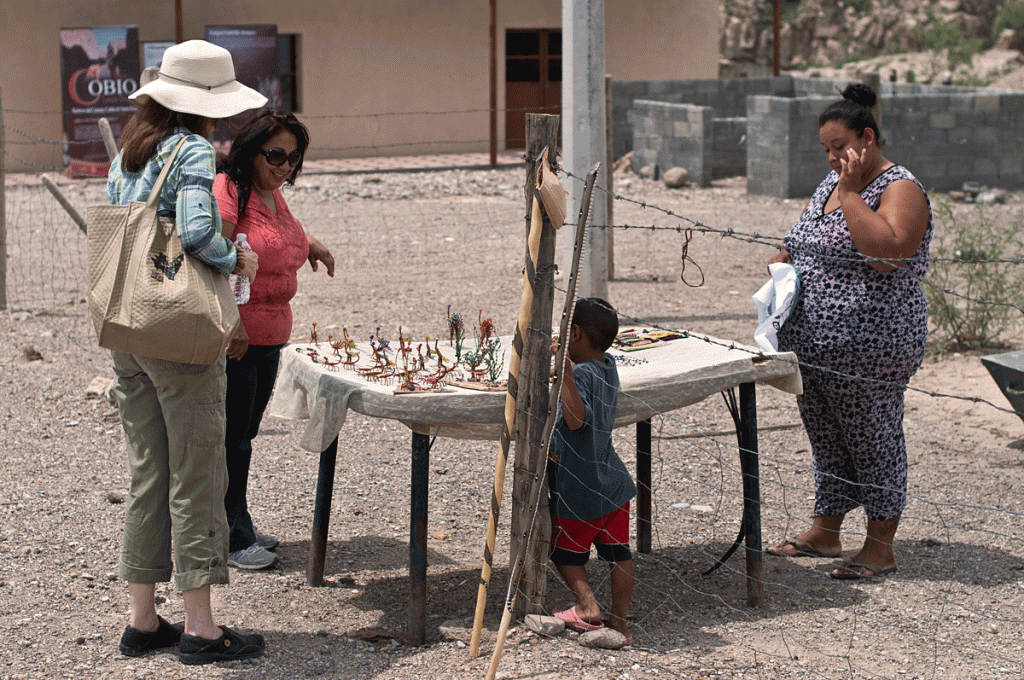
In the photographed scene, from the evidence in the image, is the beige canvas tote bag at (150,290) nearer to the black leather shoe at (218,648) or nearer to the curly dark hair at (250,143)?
the curly dark hair at (250,143)

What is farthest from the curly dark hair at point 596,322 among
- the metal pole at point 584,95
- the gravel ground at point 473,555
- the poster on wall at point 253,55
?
the poster on wall at point 253,55

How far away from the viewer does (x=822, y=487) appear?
439 centimetres

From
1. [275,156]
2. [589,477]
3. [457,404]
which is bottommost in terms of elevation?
[589,477]

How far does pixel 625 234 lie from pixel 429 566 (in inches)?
336

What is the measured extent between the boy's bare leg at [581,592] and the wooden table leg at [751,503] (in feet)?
1.94

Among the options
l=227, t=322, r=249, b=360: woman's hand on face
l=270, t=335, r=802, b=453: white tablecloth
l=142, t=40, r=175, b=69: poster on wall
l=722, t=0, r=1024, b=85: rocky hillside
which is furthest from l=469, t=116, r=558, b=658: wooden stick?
l=722, t=0, r=1024, b=85: rocky hillside

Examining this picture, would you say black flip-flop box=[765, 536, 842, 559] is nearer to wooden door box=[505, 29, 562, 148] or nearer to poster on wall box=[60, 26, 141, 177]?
poster on wall box=[60, 26, 141, 177]

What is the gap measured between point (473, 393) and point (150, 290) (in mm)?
1017

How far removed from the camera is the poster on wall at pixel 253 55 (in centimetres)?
1741

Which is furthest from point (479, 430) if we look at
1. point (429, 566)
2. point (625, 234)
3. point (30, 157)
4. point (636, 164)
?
point (30, 157)

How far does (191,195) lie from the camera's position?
3.22 m

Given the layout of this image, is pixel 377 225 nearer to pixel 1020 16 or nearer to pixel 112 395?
→ pixel 112 395

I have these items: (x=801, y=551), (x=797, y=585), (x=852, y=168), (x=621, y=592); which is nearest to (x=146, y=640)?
(x=621, y=592)

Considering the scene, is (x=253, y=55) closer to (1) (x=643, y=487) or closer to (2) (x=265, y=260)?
(2) (x=265, y=260)
